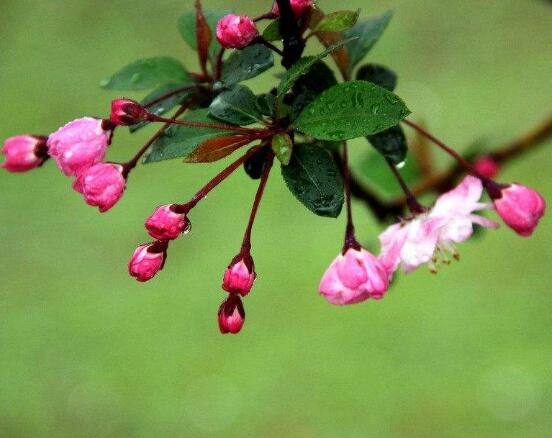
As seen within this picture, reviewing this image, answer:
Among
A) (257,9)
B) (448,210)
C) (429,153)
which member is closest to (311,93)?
(448,210)

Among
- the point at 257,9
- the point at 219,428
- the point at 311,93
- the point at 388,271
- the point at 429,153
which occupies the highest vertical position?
the point at 311,93

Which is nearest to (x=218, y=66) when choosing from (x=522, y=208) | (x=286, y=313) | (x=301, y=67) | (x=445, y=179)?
(x=301, y=67)

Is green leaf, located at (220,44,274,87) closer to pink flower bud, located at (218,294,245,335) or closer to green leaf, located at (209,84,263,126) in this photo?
green leaf, located at (209,84,263,126)

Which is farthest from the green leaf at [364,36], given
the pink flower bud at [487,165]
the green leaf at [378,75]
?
the pink flower bud at [487,165]

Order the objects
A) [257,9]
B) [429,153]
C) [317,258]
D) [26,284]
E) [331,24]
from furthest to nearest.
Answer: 1. [257,9]
2. [26,284]
3. [317,258]
4. [429,153]
5. [331,24]

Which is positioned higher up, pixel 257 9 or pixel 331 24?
pixel 331 24

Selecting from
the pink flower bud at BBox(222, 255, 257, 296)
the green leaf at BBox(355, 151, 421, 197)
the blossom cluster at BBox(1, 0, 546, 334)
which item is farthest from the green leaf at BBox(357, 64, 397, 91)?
the green leaf at BBox(355, 151, 421, 197)

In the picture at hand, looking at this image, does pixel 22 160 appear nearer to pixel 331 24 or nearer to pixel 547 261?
pixel 331 24

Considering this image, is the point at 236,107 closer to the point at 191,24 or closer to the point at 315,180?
the point at 315,180
